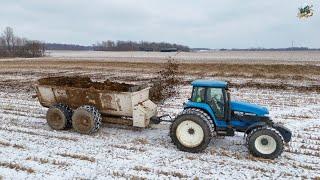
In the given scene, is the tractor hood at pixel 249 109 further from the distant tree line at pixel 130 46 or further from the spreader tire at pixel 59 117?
the distant tree line at pixel 130 46

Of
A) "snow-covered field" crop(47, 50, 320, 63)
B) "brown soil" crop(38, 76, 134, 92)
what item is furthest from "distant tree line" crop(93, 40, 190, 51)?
"brown soil" crop(38, 76, 134, 92)

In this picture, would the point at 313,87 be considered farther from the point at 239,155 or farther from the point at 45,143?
the point at 45,143

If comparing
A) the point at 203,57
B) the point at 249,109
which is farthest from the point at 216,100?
the point at 203,57

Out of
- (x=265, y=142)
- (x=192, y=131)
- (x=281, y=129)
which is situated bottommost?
(x=265, y=142)

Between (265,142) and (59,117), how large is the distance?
224 inches

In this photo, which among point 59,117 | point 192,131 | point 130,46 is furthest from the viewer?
point 130,46

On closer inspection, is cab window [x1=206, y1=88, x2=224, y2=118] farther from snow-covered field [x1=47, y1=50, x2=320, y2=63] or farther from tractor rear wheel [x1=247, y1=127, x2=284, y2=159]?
snow-covered field [x1=47, y1=50, x2=320, y2=63]

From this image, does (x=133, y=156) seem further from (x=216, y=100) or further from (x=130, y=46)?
(x=130, y=46)

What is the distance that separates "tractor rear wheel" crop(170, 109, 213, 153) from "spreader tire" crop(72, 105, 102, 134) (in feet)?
7.83

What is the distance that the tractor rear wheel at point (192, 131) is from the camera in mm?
8484

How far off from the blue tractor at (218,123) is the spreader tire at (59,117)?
3396 millimetres

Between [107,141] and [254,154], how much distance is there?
12.1 feet

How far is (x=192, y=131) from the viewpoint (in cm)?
862

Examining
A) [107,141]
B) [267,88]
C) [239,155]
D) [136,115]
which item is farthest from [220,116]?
[267,88]
